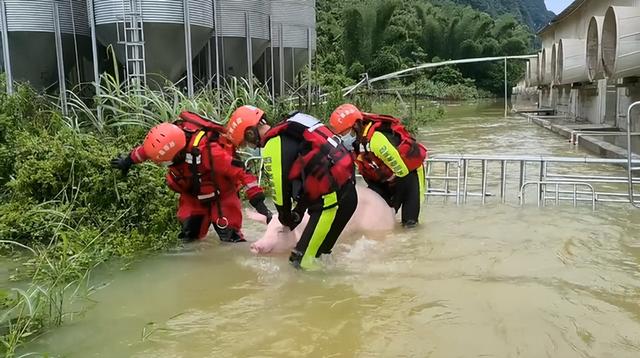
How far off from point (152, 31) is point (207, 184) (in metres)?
5.10

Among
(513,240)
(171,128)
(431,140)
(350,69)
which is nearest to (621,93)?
(431,140)

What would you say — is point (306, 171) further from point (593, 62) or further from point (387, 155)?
point (593, 62)

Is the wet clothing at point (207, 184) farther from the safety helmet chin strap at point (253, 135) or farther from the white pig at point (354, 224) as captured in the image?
the safety helmet chin strap at point (253, 135)

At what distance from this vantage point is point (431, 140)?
733 inches

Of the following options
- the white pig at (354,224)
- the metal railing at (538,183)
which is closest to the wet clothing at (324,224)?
the white pig at (354,224)

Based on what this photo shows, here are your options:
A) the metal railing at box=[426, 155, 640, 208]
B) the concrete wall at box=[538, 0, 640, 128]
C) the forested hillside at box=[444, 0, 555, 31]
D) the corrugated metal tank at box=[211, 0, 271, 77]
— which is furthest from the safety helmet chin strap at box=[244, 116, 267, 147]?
the forested hillside at box=[444, 0, 555, 31]

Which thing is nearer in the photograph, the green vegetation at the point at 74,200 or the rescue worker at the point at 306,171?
the rescue worker at the point at 306,171

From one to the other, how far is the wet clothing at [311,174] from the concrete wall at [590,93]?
11977mm

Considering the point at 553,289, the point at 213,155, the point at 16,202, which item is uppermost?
the point at 213,155

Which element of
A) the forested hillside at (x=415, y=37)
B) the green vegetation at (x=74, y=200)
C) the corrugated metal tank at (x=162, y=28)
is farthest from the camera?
the forested hillside at (x=415, y=37)

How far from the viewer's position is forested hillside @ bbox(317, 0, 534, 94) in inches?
1839

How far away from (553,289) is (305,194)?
2003mm

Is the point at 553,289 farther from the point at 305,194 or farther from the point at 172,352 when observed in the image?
the point at 172,352

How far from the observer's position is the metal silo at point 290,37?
46.9 feet
